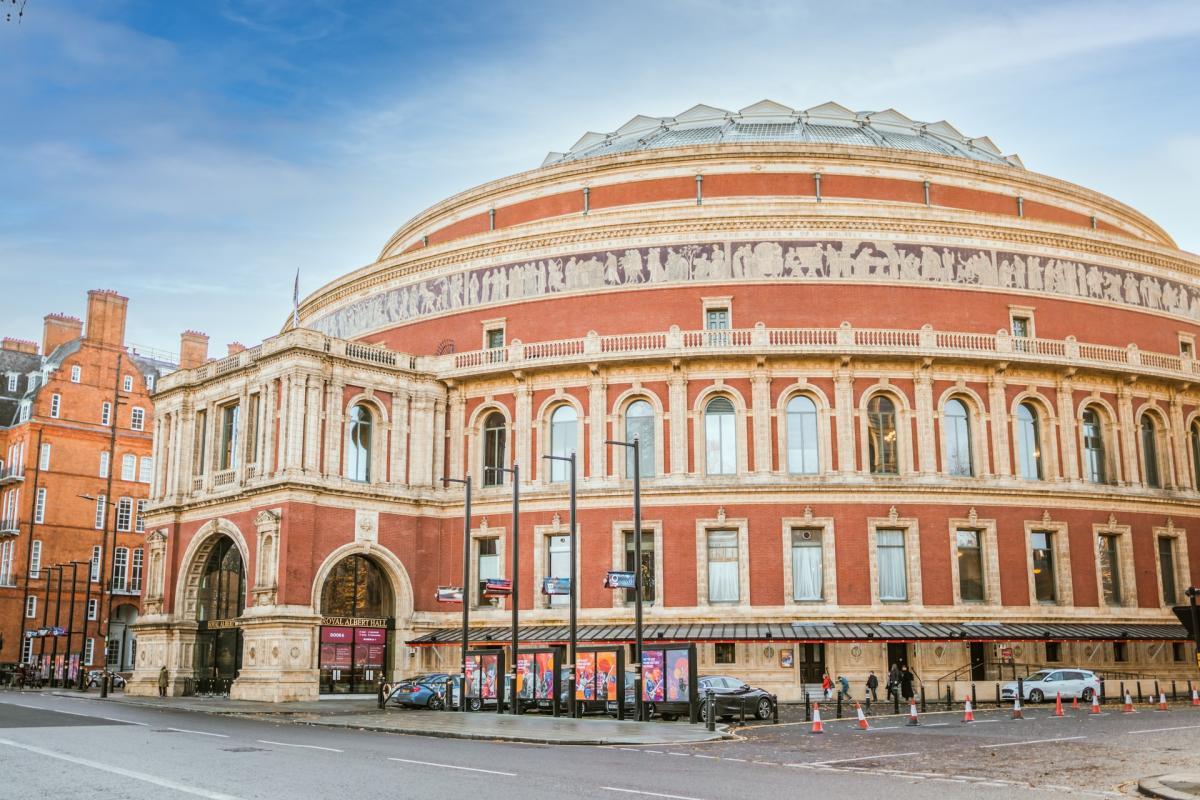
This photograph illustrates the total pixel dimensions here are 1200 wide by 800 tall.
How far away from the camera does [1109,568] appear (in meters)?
46.8

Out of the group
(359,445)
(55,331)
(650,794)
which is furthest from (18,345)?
(650,794)

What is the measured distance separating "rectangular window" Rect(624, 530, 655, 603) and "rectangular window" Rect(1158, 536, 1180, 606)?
21.0 m

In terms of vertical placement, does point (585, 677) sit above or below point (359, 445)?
below

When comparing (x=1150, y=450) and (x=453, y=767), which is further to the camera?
(x=1150, y=450)

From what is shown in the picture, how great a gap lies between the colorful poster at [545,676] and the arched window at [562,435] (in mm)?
12231

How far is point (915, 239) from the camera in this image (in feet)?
156

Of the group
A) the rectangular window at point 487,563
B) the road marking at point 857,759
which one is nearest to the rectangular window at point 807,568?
the rectangular window at point 487,563

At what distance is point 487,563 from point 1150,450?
28.6 meters

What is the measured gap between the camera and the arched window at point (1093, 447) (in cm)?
4756

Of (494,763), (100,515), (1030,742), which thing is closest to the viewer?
(494,763)

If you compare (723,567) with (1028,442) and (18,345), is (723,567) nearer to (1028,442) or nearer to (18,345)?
(1028,442)

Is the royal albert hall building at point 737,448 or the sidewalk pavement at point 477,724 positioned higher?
the royal albert hall building at point 737,448

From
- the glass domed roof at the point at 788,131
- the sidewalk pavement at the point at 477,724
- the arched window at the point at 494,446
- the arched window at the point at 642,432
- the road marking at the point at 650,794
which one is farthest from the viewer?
the glass domed roof at the point at 788,131

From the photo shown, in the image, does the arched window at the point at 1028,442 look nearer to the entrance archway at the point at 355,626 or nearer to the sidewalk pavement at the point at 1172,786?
the entrance archway at the point at 355,626
